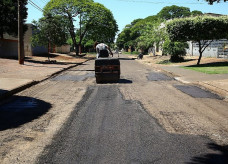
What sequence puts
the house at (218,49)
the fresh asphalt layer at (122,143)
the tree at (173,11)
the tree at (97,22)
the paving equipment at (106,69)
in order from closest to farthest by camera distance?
the fresh asphalt layer at (122,143)
the paving equipment at (106,69)
the house at (218,49)
the tree at (97,22)
the tree at (173,11)

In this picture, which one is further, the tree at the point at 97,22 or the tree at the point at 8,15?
the tree at the point at 97,22

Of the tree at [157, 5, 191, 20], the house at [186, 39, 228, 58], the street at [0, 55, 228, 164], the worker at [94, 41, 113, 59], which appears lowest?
the street at [0, 55, 228, 164]

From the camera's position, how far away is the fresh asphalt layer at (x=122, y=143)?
3818mm

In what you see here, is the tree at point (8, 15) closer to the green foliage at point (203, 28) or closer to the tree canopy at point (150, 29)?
the green foliage at point (203, 28)

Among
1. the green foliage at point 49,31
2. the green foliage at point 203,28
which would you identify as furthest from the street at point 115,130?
the green foliage at point 49,31

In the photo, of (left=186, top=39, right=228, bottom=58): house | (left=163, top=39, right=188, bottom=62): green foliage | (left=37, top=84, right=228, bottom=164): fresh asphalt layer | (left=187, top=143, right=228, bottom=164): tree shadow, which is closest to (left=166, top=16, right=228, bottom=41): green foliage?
(left=186, top=39, right=228, bottom=58): house

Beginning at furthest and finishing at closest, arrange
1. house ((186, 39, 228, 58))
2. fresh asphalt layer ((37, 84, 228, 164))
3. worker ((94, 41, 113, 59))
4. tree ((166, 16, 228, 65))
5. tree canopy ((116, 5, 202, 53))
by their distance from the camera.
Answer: tree canopy ((116, 5, 202, 53))
house ((186, 39, 228, 58))
tree ((166, 16, 228, 65))
worker ((94, 41, 113, 59))
fresh asphalt layer ((37, 84, 228, 164))

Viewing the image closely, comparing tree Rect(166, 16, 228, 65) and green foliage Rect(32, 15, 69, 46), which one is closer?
tree Rect(166, 16, 228, 65)

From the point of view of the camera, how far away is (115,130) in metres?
5.10

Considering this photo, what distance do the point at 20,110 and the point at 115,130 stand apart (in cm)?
315

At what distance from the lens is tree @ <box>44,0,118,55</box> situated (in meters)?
47.9

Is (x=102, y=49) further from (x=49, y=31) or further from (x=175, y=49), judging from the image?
(x=175, y=49)

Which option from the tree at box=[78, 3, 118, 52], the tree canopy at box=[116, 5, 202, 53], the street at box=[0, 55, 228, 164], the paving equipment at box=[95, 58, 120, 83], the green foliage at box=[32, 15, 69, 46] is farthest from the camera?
the tree at box=[78, 3, 118, 52]

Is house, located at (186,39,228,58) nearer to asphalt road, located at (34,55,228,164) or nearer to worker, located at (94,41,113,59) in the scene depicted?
worker, located at (94,41,113,59)
